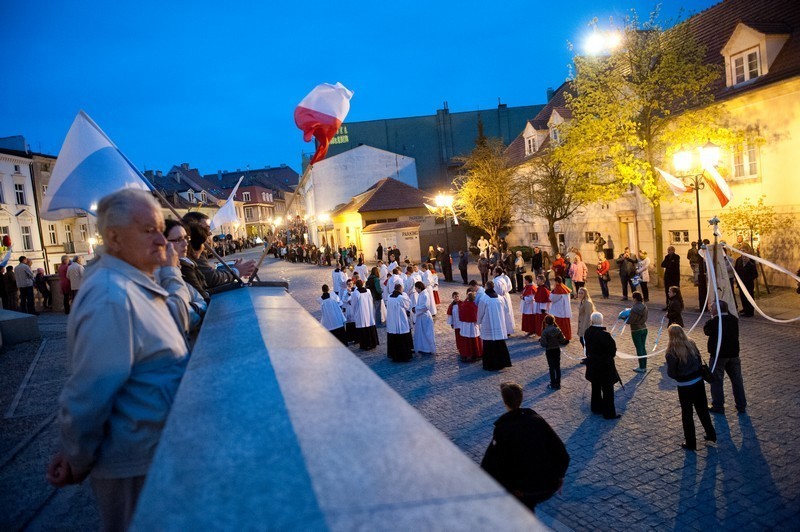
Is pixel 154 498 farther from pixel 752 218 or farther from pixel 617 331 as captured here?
pixel 752 218

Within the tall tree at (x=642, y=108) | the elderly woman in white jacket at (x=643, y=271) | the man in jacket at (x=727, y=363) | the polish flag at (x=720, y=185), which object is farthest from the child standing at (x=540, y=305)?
the tall tree at (x=642, y=108)

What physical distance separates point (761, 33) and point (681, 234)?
27.0 feet

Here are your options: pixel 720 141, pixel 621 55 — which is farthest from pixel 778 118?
pixel 621 55

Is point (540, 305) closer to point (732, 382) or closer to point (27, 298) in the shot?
point (732, 382)

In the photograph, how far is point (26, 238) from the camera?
130ft

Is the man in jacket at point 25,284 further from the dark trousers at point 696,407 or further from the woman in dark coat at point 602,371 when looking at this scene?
the dark trousers at point 696,407

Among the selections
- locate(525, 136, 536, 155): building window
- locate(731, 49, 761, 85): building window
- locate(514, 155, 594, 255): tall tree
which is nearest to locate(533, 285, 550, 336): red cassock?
locate(514, 155, 594, 255): tall tree

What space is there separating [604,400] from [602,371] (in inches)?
18.5

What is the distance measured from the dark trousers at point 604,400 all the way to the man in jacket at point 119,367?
25.3 ft

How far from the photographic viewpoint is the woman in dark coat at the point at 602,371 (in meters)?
8.46

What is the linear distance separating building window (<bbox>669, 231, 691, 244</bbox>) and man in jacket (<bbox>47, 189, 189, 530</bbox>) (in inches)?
985

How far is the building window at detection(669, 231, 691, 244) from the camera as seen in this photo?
2328 centimetres

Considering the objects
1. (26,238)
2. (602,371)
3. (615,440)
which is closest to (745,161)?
(602,371)

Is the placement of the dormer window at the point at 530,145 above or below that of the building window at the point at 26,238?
above
